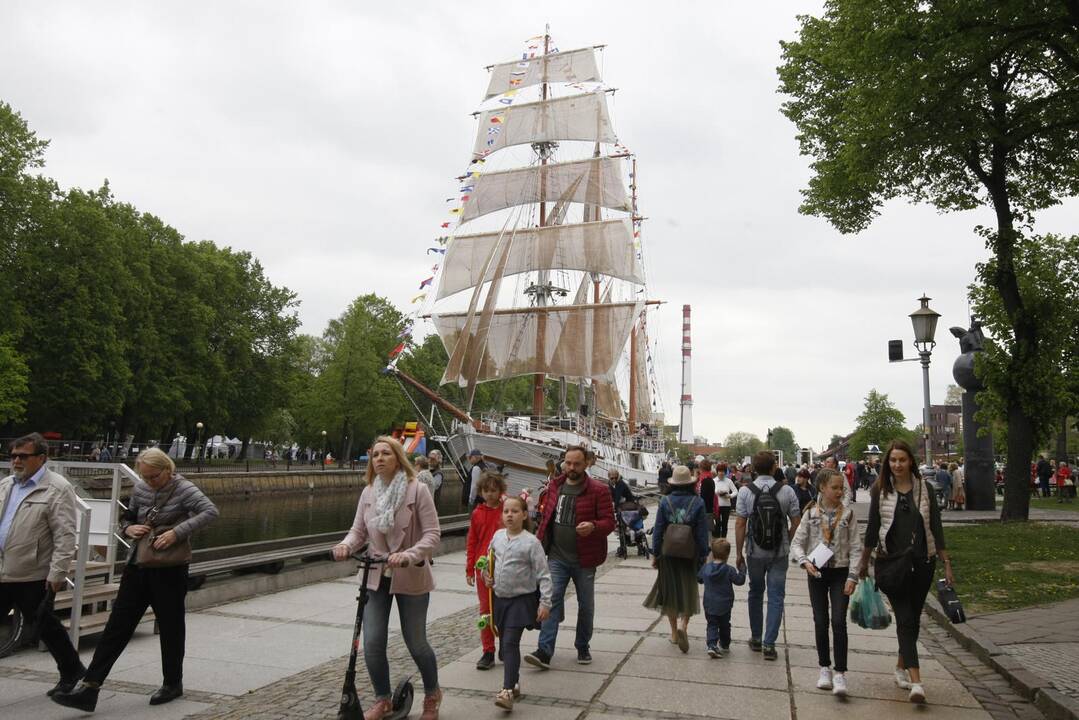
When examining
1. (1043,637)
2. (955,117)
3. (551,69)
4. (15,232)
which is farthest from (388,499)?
(551,69)

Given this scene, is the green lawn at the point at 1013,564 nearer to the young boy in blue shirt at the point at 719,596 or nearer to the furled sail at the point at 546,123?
the young boy in blue shirt at the point at 719,596

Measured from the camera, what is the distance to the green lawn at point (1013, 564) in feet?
33.0

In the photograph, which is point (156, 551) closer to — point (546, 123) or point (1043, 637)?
point (1043, 637)

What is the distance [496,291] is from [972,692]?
43.8 m

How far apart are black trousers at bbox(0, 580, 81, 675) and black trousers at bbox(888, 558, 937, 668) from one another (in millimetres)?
5691

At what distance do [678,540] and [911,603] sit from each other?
7.03ft

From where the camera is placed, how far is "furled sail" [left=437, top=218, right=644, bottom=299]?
5409 cm

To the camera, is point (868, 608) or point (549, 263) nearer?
point (868, 608)

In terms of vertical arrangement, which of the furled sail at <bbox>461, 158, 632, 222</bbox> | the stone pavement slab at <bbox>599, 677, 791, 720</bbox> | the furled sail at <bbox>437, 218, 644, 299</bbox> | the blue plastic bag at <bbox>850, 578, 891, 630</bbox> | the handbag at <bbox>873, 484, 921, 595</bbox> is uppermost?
the furled sail at <bbox>461, 158, 632, 222</bbox>

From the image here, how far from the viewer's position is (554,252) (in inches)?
2190

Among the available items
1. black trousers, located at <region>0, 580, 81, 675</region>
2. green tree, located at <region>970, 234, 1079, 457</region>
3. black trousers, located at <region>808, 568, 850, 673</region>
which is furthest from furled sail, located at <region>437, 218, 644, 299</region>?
black trousers, located at <region>0, 580, 81, 675</region>

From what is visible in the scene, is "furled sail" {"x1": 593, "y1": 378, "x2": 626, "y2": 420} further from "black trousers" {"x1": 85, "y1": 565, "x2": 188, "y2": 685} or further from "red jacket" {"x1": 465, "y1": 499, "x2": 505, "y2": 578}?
"black trousers" {"x1": 85, "y1": 565, "x2": 188, "y2": 685}

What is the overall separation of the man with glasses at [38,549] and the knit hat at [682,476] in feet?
15.9

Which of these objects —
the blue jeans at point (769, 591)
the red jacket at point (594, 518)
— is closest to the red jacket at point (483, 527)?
the red jacket at point (594, 518)
